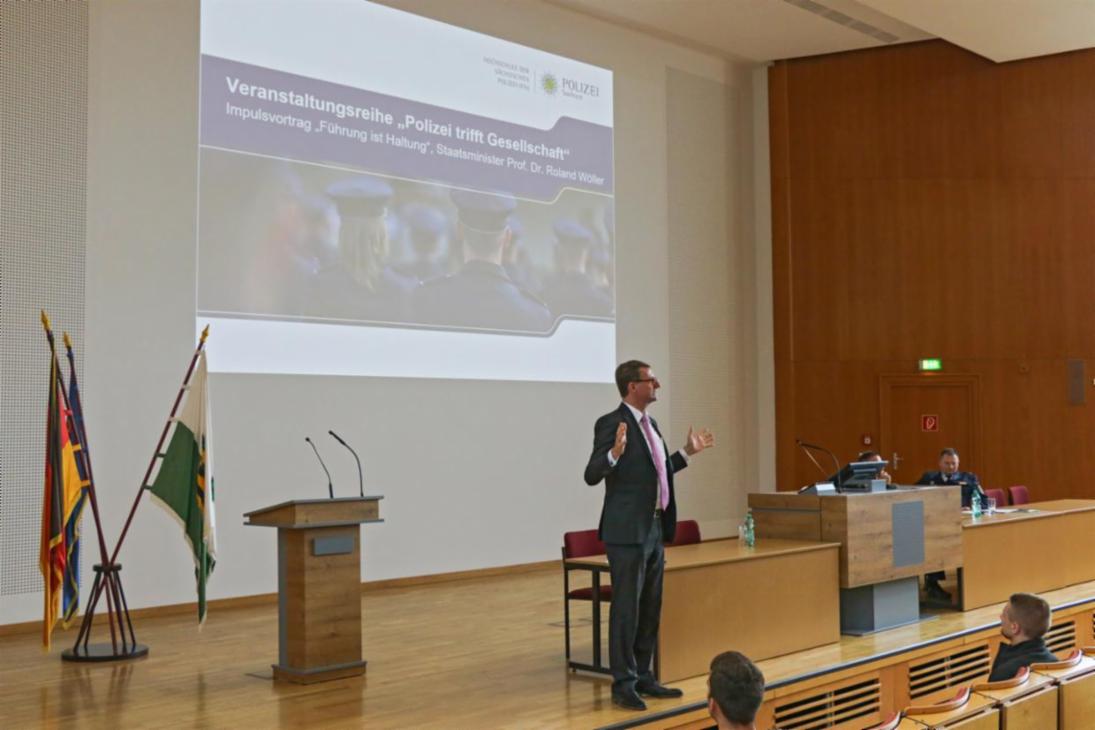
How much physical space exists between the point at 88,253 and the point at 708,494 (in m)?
6.70

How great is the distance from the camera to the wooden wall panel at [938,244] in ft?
37.2

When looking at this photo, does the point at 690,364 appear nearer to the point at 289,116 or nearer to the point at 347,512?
the point at 289,116

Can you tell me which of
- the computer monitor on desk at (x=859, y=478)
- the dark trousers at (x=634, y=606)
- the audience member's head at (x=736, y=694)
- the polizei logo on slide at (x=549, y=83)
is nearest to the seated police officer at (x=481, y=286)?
the polizei logo on slide at (x=549, y=83)

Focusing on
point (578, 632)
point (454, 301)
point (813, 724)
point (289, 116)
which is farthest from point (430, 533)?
point (813, 724)

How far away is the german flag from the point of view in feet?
18.7

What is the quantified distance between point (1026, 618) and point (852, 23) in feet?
26.5

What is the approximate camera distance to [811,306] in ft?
39.9

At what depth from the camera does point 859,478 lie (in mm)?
6543

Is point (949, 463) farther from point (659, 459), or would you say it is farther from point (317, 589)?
point (317, 589)

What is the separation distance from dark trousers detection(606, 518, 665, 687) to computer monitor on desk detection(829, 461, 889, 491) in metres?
1.88

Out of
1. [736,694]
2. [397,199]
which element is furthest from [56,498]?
[736,694]

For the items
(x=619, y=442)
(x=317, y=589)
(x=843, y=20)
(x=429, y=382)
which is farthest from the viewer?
(x=843, y=20)

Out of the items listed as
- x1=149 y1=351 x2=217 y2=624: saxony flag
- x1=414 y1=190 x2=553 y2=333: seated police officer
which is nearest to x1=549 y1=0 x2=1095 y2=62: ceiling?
x1=414 y1=190 x2=553 y2=333: seated police officer

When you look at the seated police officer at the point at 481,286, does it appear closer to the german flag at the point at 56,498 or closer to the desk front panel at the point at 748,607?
the german flag at the point at 56,498
